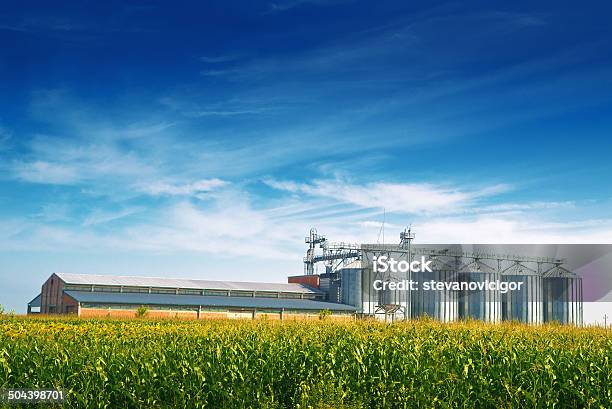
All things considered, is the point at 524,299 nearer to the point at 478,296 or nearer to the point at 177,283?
the point at 478,296

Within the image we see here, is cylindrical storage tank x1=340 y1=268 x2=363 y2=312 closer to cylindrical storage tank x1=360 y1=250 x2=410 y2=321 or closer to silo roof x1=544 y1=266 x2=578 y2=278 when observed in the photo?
cylindrical storage tank x1=360 y1=250 x2=410 y2=321

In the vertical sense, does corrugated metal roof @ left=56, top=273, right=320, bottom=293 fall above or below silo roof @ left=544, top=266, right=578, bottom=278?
below

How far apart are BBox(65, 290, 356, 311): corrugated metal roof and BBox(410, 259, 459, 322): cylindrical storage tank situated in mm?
7869

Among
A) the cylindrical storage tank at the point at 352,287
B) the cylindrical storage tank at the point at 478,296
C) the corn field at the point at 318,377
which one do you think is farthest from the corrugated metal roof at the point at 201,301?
the corn field at the point at 318,377

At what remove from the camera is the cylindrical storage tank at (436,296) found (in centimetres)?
7475

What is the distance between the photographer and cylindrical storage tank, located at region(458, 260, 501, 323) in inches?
2926

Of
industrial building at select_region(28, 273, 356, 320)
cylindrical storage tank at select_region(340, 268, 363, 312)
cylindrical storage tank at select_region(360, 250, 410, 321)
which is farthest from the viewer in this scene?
cylindrical storage tank at select_region(340, 268, 363, 312)

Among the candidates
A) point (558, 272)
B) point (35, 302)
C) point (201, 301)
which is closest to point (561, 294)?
point (558, 272)

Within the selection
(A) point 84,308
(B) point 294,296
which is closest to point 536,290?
(B) point 294,296

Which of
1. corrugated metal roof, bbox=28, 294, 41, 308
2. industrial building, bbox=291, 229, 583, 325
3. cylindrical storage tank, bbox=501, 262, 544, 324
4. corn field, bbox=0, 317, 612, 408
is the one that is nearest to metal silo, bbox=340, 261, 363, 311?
industrial building, bbox=291, 229, 583, 325

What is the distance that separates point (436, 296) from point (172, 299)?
31.1 meters

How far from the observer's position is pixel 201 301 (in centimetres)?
6738

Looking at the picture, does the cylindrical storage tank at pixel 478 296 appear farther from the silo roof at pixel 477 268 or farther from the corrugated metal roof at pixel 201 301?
the corrugated metal roof at pixel 201 301

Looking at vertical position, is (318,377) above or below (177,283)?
below
